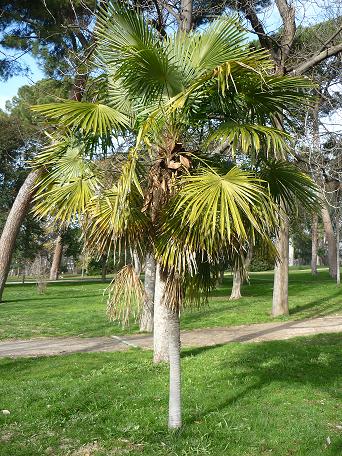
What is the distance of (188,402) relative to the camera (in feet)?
20.6

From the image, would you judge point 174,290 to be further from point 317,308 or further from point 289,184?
point 317,308

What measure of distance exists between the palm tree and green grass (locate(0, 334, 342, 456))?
53 centimetres

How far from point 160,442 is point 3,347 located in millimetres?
7214

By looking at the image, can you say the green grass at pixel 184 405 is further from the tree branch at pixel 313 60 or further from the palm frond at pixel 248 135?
the tree branch at pixel 313 60

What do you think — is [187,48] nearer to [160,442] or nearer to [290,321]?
[160,442]

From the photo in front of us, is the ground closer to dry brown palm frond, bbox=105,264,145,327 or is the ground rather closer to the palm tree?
the palm tree

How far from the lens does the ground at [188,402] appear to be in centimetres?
493

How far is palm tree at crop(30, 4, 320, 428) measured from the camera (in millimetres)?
4348

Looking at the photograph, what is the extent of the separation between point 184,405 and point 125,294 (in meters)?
2.17

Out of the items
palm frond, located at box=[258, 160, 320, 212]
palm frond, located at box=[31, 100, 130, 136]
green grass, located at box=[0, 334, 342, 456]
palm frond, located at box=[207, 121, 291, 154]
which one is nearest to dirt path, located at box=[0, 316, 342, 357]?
green grass, located at box=[0, 334, 342, 456]

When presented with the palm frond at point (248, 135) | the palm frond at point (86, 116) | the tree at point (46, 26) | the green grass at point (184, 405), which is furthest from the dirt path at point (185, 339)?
the palm frond at point (248, 135)

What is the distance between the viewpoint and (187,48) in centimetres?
474

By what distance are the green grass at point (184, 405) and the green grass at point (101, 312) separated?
344 cm

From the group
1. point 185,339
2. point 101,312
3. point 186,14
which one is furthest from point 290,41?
point 101,312
